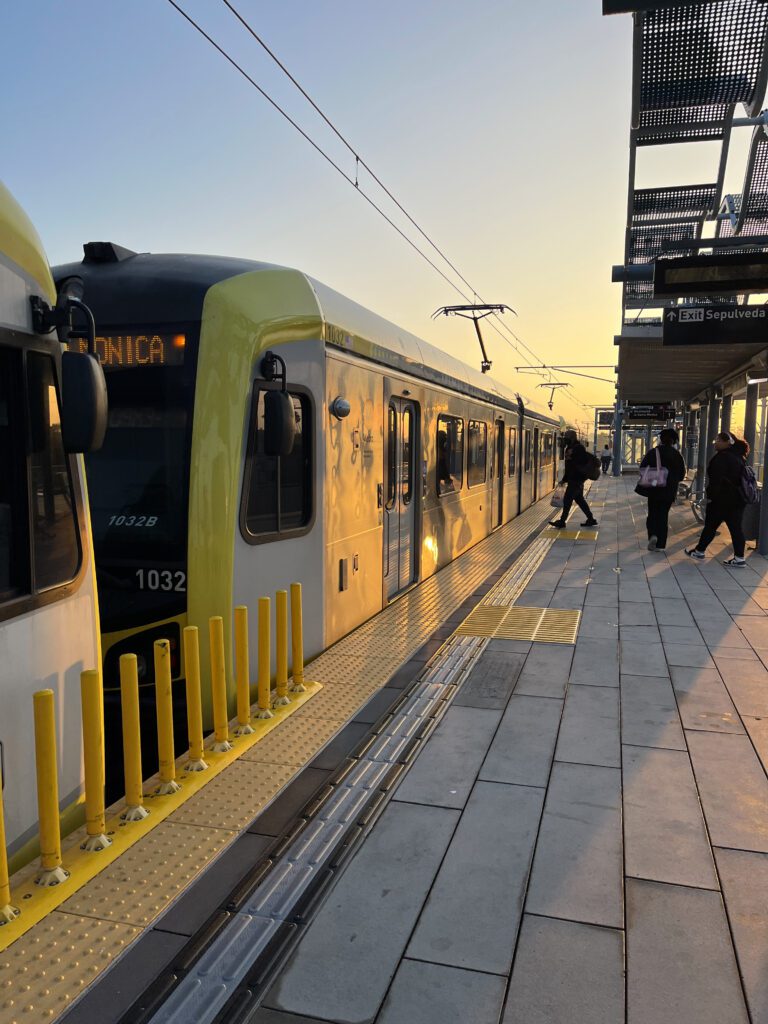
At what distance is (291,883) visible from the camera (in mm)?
2779

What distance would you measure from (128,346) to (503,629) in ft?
13.4

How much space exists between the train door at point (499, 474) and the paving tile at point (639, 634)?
7157 mm

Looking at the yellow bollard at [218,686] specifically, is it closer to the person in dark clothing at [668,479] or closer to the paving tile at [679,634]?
the paving tile at [679,634]

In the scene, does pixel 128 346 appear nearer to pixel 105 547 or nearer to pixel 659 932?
pixel 105 547

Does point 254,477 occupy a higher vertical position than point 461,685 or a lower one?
higher

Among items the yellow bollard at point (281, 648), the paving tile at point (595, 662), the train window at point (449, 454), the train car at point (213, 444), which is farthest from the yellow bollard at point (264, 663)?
the train window at point (449, 454)

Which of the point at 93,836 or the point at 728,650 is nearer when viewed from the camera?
the point at 93,836

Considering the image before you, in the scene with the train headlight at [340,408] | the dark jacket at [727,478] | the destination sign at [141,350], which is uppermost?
the destination sign at [141,350]

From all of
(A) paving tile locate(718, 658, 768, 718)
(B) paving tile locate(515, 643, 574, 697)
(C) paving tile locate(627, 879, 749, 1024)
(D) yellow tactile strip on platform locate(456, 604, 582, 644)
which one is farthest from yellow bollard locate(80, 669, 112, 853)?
(D) yellow tactile strip on platform locate(456, 604, 582, 644)

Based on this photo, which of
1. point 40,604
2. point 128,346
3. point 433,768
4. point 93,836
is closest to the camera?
point 40,604

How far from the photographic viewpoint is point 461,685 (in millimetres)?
5137

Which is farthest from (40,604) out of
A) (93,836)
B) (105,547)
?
(105,547)

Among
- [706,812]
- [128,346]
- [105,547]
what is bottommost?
[706,812]

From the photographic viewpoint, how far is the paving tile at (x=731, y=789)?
316 centimetres
